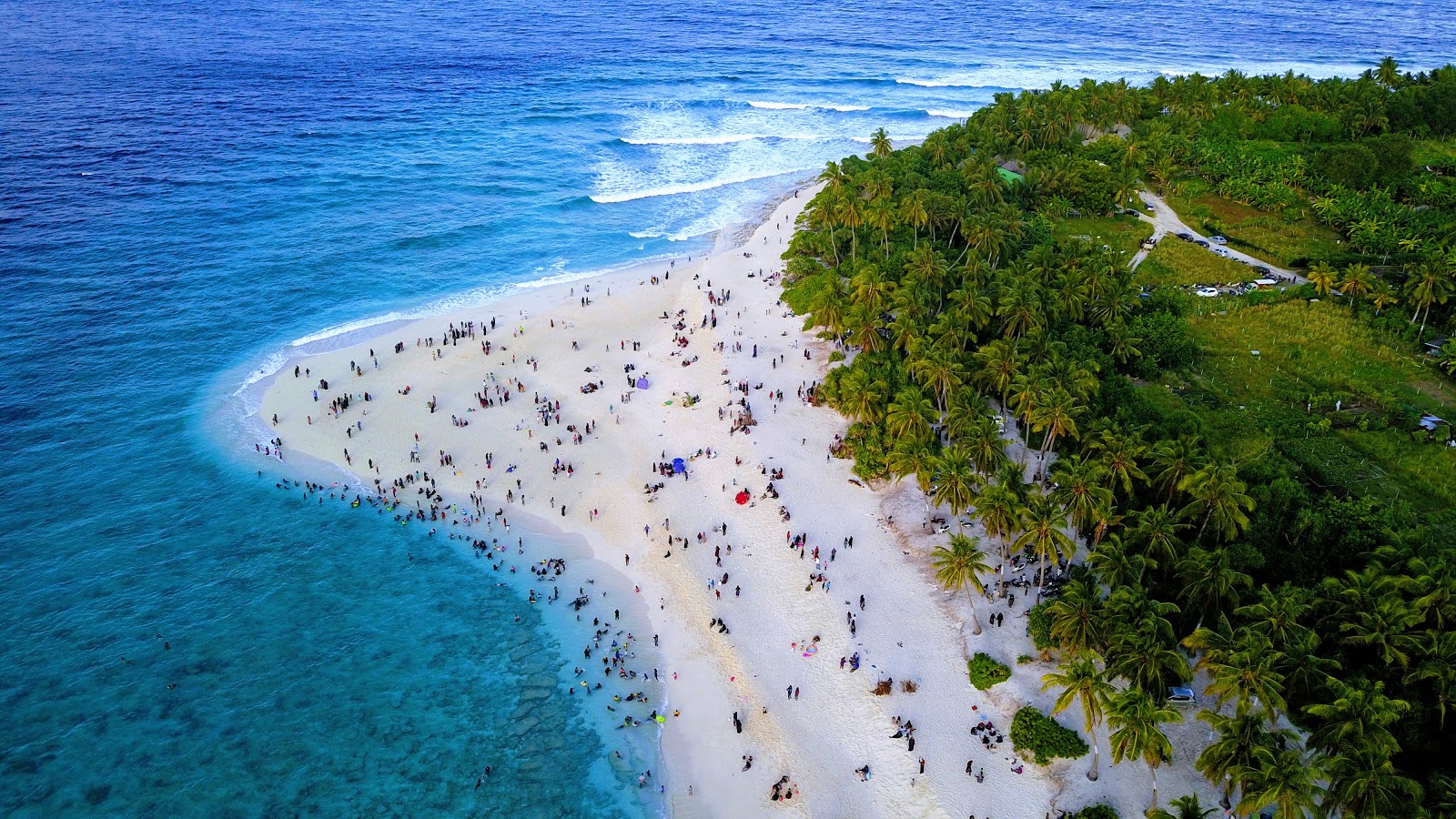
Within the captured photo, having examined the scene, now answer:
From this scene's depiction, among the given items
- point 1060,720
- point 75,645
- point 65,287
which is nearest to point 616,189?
point 65,287

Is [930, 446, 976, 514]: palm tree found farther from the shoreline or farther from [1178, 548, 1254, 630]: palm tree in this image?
[1178, 548, 1254, 630]: palm tree

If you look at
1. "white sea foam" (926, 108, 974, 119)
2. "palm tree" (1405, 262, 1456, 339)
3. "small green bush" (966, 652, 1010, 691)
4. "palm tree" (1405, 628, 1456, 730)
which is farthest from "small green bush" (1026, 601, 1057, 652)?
"white sea foam" (926, 108, 974, 119)

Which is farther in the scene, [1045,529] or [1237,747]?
[1045,529]

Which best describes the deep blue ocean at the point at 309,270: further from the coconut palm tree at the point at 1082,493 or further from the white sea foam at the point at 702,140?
the coconut palm tree at the point at 1082,493

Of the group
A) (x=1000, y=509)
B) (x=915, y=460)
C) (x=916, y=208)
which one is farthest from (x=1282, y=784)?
(x=916, y=208)

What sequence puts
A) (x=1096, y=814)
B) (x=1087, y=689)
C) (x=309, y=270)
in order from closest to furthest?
(x=1087, y=689) → (x=1096, y=814) → (x=309, y=270)

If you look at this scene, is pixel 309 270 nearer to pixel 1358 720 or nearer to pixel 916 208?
pixel 916 208
